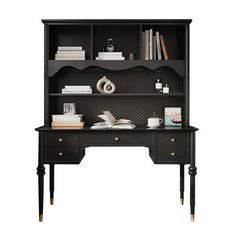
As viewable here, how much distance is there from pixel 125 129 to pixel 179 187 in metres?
1.19

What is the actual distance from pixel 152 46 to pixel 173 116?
81 cm

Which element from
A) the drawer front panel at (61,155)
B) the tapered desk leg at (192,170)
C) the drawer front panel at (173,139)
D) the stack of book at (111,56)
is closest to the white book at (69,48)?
the stack of book at (111,56)

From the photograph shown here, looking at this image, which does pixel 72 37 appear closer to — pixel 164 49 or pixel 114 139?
pixel 164 49

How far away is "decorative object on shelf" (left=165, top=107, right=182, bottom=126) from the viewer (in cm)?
406

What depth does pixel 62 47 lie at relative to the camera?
4141 millimetres

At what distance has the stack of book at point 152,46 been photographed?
4.07 meters

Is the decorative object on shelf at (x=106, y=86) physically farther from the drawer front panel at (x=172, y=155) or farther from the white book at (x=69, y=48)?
the drawer front panel at (x=172, y=155)

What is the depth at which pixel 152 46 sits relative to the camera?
4.09 meters

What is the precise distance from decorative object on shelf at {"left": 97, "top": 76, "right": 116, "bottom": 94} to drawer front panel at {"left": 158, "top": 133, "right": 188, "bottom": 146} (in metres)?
0.84

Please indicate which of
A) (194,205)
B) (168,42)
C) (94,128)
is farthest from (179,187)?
(168,42)

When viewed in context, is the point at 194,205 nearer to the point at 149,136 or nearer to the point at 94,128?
the point at 149,136

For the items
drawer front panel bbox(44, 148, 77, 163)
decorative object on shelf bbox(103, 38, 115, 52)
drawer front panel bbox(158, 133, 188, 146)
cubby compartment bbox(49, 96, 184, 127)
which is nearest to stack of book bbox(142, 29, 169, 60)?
decorative object on shelf bbox(103, 38, 115, 52)

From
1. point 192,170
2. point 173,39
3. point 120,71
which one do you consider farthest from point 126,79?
point 192,170

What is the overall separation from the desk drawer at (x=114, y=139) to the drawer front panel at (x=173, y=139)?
150 mm
